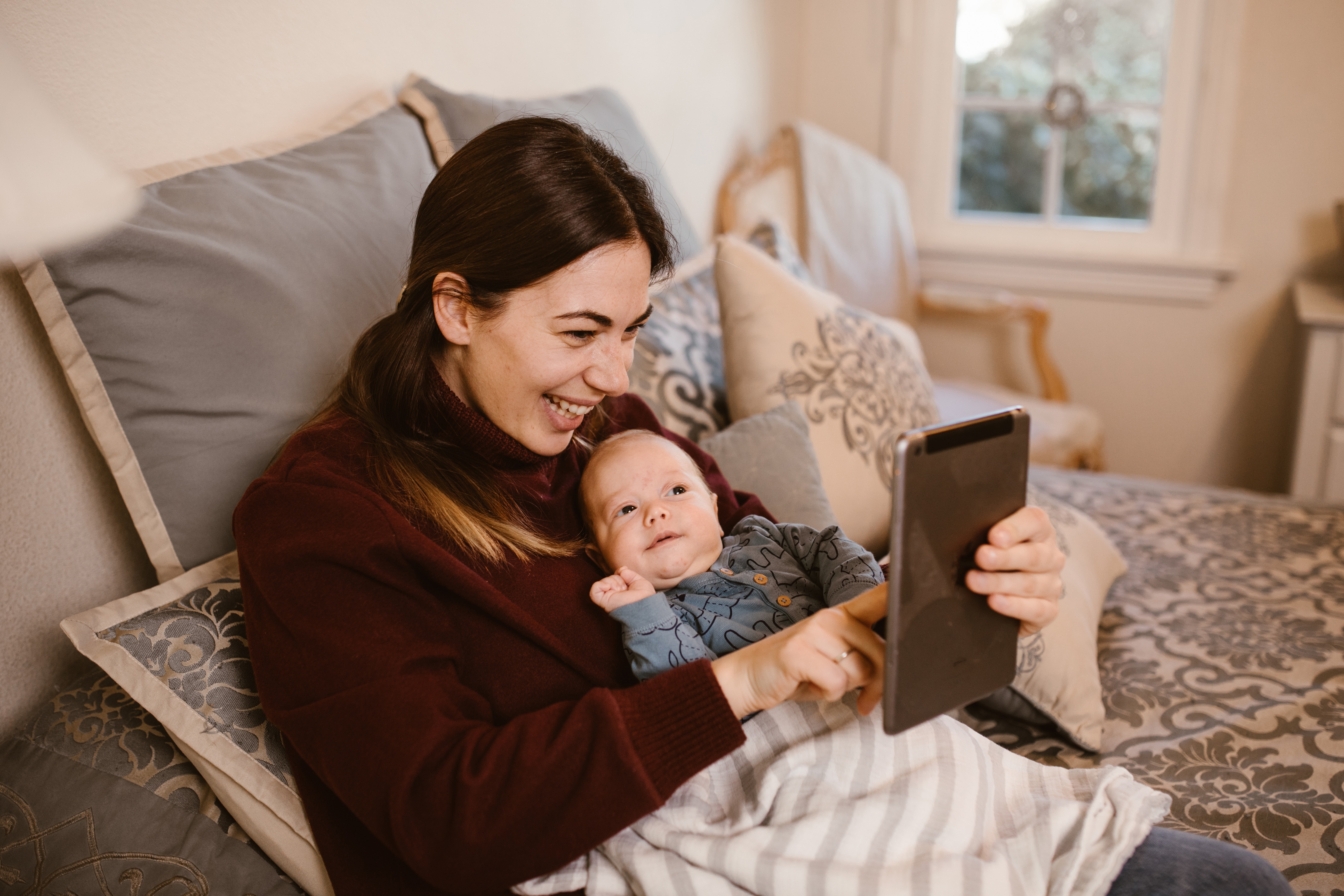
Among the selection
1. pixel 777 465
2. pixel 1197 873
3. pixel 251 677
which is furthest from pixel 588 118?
pixel 1197 873

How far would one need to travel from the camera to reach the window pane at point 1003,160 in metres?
2.89

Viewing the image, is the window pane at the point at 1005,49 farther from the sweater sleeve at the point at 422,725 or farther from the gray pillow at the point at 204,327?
the sweater sleeve at the point at 422,725

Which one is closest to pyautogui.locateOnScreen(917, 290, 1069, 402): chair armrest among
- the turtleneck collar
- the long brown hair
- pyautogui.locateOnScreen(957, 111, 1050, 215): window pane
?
pyautogui.locateOnScreen(957, 111, 1050, 215): window pane

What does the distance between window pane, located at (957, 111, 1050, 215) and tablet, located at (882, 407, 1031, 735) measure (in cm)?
243

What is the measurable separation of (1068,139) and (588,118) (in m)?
1.85

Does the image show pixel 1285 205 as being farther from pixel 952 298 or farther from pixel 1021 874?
pixel 1021 874

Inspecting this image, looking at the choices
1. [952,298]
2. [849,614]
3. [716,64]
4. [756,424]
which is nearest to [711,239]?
[716,64]

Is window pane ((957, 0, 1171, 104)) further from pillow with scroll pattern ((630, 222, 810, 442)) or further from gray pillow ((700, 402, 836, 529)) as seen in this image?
gray pillow ((700, 402, 836, 529))

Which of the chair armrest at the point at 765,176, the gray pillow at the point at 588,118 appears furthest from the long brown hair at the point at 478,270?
the chair armrest at the point at 765,176

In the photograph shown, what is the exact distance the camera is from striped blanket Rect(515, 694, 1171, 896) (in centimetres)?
75

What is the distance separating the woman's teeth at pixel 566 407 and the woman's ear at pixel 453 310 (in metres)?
0.10

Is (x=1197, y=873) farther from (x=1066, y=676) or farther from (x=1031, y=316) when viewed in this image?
(x=1031, y=316)

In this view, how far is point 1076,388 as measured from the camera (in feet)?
9.70

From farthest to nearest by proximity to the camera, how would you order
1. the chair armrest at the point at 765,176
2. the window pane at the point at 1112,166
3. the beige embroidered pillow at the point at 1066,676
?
the window pane at the point at 1112,166 → the chair armrest at the point at 765,176 → the beige embroidered pillow at the point at 1066,676
